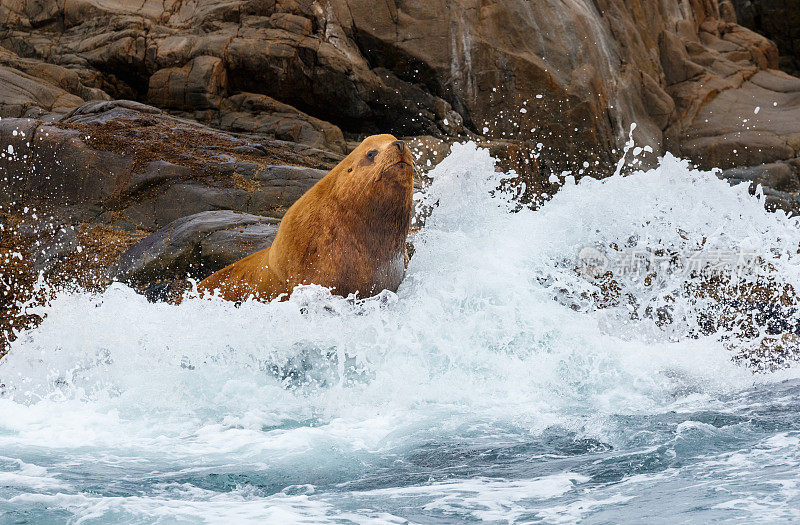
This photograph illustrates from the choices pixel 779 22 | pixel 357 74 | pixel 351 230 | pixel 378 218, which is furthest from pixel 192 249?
pixel 779 22

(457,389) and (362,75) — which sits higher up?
(362,75)

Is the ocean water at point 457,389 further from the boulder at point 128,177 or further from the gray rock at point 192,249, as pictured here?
the boulder at point 128,177

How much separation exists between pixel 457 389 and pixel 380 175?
4.78 ft

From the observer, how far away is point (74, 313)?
5.12 metres

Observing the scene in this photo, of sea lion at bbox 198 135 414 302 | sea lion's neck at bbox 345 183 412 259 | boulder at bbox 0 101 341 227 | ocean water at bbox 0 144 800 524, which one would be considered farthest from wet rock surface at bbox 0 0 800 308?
sea lion's neck at bbox 345 183 412 259

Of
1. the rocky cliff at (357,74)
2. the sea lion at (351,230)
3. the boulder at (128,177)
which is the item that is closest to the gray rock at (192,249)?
the boulder at (128,177)

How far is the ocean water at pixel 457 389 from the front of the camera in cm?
289

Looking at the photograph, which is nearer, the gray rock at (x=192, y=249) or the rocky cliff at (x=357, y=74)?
the gray rock at (x=192, y=249)

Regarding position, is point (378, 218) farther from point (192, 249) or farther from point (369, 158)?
point (192, 249)

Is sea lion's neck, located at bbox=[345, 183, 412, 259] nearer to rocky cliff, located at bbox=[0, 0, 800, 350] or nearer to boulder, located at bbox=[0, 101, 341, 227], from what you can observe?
boulder, located at bbox=[0, 101, 341, 227]

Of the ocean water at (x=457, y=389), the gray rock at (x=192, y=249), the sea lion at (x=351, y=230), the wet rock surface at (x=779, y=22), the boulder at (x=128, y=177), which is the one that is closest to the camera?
the ocean water at (x=457, y=389)

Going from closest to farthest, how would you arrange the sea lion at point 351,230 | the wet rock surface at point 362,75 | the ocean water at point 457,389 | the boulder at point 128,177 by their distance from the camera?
the ocean water at point 457,389
the sea lion at point 351,230
the boulder at point 128,177
the wet rock surface at point 362,75

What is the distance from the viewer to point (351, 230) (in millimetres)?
4938

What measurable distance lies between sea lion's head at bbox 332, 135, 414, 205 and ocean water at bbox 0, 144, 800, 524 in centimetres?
68
